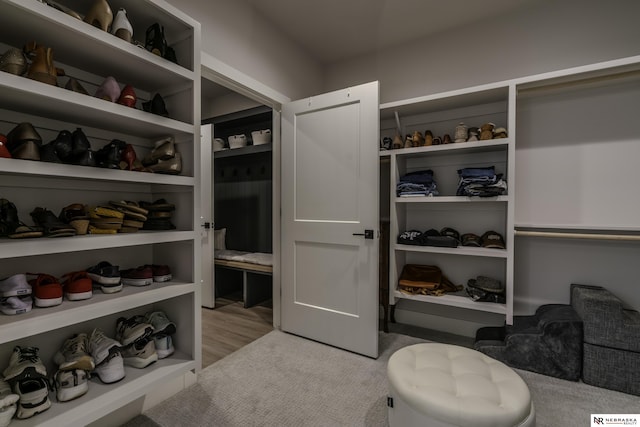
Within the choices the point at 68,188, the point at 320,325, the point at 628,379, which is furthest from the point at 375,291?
the point at 68,188

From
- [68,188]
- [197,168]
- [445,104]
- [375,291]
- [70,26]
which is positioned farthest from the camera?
[445,104]

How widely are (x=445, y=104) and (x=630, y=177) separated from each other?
136cm

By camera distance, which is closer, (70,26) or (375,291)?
(70,26)

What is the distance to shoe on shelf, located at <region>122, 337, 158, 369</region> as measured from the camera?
1.37m

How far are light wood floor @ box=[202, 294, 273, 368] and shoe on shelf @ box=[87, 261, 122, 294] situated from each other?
108cm

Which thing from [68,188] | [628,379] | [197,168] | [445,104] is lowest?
[628,379]

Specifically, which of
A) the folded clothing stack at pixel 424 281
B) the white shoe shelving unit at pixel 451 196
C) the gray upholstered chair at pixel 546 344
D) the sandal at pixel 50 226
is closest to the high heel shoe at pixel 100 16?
the sandal at pixel 50 226

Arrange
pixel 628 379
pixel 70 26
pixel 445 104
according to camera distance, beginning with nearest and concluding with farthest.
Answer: pixel 70 26
pixel 628 379
pixel 445 104

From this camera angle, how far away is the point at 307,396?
1703mm

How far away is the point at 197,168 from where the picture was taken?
155 cm

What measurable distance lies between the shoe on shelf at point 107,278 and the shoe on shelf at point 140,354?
0.31m

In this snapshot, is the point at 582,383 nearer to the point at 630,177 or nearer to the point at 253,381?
the point at 630,177

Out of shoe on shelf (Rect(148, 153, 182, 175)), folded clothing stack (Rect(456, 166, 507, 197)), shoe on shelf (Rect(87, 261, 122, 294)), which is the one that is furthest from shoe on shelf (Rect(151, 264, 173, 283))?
folded clothing stack (Rect(456, 166, 507, 197))

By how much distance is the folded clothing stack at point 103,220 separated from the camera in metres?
1.25
